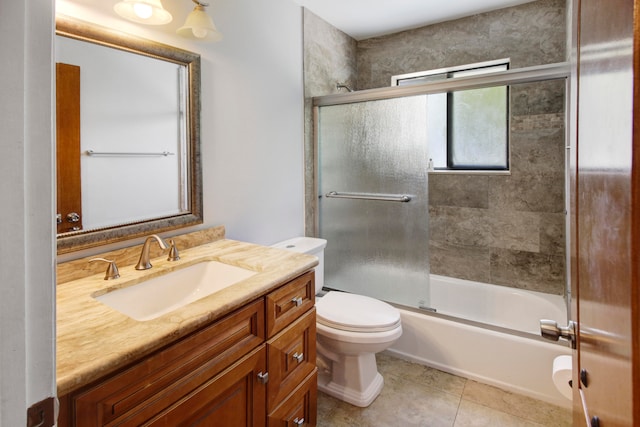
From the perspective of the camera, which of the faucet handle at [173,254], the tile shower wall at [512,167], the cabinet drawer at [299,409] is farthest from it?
the tile shower wall at [512,167]

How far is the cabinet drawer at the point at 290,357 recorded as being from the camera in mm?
1290

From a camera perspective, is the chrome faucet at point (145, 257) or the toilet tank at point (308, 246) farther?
the toilet tank at point (308, 246)

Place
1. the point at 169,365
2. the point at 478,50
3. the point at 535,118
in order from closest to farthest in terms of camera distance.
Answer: the point at 169,365, the point at 535,118, the point at 478,50

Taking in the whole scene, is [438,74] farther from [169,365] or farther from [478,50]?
[169,365]

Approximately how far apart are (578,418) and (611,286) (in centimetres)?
48

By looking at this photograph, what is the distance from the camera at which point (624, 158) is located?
40 cm

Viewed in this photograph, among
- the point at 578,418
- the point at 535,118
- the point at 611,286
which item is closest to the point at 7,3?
the point at 611,286

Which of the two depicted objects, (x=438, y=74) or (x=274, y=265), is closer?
(x=274, y=265)

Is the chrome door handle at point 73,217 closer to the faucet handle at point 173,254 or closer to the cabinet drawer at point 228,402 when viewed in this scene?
the faucet handle at point 173,254

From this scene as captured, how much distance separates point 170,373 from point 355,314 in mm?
1183

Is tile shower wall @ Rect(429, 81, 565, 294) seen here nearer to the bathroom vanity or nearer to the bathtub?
the bathtub

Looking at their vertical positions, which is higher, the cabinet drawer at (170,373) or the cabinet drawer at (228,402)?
the cabinet drawer at (170,373)

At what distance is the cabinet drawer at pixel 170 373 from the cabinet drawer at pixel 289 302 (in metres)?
0.05

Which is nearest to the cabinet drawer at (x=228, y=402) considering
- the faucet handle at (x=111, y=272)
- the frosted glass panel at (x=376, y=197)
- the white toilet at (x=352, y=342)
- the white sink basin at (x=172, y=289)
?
the white sink basin at (x=172, y=289)
